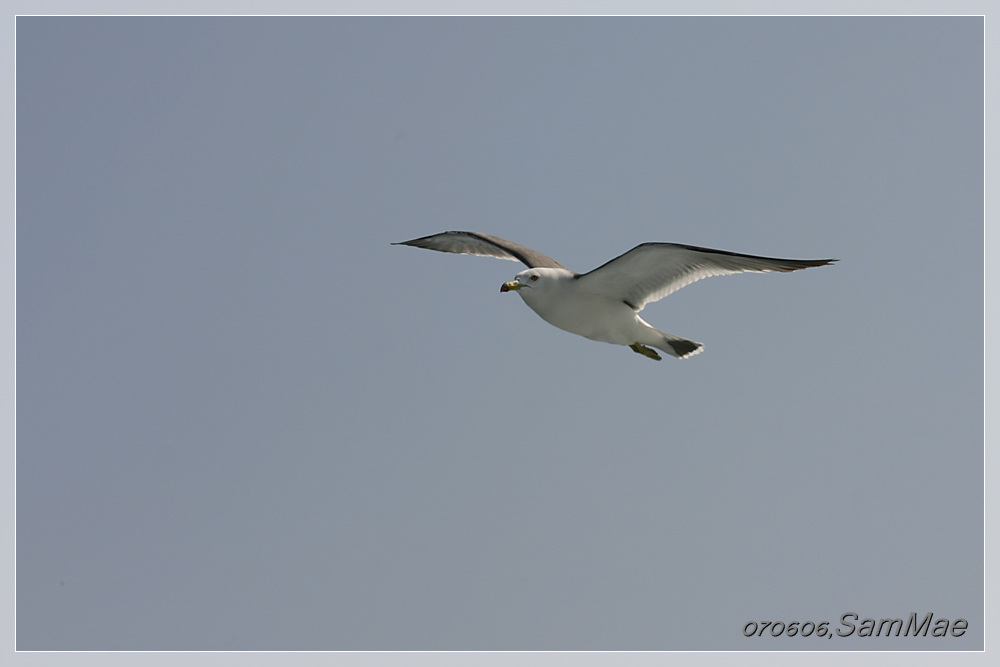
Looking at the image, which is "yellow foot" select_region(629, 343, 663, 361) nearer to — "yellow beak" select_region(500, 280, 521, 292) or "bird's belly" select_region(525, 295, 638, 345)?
"bird's belly" select_region(525, 295, 638, 345)

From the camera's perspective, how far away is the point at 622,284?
1480cm

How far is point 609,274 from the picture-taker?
14.4 meters

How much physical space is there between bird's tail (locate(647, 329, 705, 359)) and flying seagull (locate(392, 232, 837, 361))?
20.6 inches

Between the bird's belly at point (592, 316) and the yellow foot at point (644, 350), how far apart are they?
0.85m

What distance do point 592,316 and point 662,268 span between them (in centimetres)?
114

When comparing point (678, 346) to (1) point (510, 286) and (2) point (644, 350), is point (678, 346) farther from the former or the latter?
(1) point (510, 286)

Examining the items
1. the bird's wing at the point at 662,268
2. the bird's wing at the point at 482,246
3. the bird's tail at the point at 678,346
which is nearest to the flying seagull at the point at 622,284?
the bird's wing at the point at 662,268

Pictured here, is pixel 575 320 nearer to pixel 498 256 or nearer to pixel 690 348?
pixel 690 348

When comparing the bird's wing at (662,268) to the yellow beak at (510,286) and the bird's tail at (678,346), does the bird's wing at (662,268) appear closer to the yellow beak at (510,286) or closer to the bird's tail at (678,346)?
the yellow beak at (510,286)

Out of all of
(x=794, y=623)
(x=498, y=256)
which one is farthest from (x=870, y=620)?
(x=498, y=256)

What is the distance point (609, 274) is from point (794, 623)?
23.6ft

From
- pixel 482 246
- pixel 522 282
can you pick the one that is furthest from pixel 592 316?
pixel 482 246

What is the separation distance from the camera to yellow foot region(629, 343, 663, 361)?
53.2 feet

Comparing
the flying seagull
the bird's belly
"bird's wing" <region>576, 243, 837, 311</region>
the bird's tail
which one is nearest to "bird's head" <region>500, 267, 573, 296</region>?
the flying seagull
